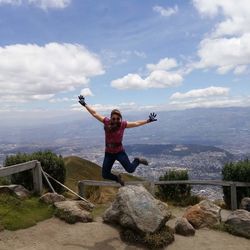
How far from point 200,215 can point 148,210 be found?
295cm

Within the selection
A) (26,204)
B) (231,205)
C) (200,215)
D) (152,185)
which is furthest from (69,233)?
(231,205)

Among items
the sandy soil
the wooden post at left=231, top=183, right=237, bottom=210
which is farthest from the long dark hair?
the wooden post at left=231, top=183, right=237, bottom=210

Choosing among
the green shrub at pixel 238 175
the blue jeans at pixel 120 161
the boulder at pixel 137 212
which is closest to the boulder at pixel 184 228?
the boulder at pixel 137 212

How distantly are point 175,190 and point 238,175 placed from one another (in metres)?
2.85

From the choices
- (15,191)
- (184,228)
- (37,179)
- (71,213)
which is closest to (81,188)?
(37,179)

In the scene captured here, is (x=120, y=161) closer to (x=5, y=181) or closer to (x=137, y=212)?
(x=137, y=212)

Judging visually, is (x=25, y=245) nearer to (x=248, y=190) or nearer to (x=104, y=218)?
(x=104, y=218)

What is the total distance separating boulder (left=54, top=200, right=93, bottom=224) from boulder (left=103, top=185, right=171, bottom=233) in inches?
26.7

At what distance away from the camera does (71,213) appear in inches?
528

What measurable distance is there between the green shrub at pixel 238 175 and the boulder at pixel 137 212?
20.2 ft

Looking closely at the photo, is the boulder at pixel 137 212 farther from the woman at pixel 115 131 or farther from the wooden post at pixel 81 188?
the wooden post at pixel 81 188

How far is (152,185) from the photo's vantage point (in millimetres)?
18094

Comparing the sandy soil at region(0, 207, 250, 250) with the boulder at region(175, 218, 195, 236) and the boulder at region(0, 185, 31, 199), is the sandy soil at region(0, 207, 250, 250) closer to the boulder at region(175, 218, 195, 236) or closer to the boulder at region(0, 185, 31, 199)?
the boulder at region(175, 218, 195, 236)

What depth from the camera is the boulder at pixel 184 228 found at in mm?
13320
